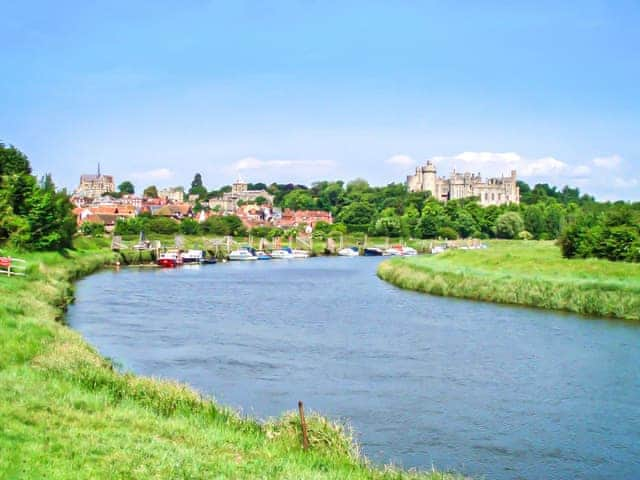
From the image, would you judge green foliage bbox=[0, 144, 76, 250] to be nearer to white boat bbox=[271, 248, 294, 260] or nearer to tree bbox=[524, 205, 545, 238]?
white boat bbox=[271, 248, 294, 260]

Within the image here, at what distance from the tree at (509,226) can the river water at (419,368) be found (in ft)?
315

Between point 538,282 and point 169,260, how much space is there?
46919mm

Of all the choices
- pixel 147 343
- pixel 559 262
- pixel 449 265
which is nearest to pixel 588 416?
pixel 147 343

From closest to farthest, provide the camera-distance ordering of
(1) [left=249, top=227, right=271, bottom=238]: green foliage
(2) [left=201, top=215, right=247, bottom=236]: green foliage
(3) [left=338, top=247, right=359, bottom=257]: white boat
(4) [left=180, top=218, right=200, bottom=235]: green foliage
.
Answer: (3) [left=338, top=247, right=359, bottom=257]: white boat < (4) [left=180, top=218, right=200, bottom=235]: green foliage < (2) [left=201, top=215, right=247, bottom=236]: green foliage < (1) [left=249, top=227, right=271, bottom=238]: green foliage

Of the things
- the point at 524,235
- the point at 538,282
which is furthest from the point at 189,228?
the point at 538,282

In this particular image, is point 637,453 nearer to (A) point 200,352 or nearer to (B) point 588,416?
(B) point 588,416

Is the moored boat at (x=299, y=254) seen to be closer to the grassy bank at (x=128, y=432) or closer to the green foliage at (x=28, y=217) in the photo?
the green foliage at (x=28, y=217)

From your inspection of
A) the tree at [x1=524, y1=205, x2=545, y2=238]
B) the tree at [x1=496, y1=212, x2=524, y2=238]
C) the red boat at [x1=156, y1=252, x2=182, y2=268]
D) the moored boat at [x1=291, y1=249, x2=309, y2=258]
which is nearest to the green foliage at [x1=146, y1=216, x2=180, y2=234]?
the moored boat at [x1=291, y1=249, x2=309, y2=258]

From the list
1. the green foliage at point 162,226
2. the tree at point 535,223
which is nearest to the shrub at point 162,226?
the green foliage at point 162,226

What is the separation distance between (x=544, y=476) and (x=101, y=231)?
99.8 meters

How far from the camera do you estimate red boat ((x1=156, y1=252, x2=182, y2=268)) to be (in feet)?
259

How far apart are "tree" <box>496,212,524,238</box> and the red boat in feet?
246

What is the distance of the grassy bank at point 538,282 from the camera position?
37.2 metres

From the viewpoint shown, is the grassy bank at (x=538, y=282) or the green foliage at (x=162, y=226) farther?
the green foliage at (x=162, y=226)
